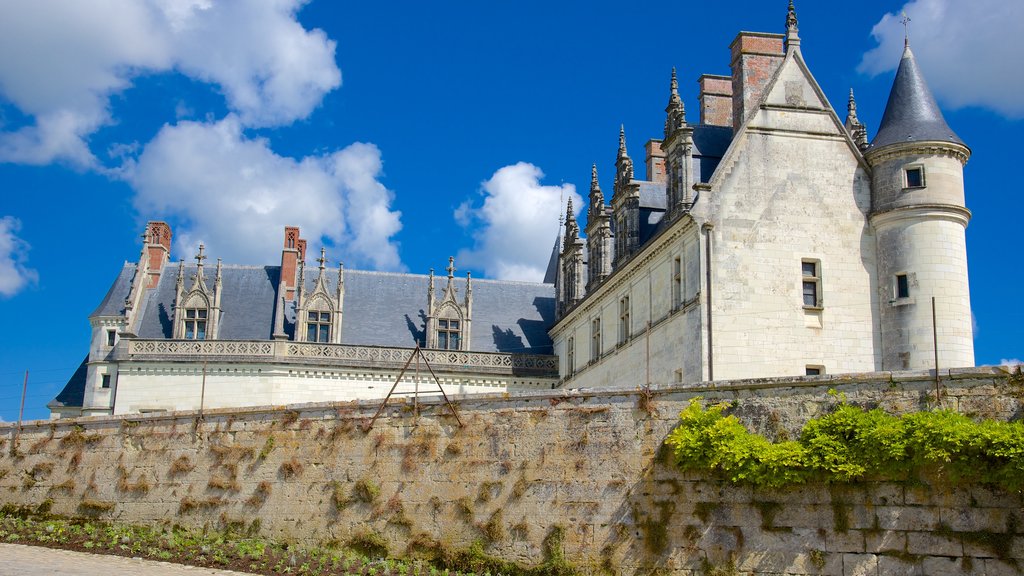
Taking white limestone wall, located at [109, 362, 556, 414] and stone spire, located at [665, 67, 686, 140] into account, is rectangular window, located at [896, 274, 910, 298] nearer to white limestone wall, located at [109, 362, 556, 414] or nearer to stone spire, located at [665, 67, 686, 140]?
stone spire, located at [665, 67, 686, 140]

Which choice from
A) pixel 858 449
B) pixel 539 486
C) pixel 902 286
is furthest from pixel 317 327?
pixel 858 449

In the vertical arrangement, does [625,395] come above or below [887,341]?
below

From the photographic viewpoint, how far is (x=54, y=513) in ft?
73.4

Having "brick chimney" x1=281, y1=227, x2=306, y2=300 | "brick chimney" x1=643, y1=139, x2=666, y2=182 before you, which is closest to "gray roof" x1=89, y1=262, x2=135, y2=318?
"brick chimney" x1=281, y1=227, x2=306, y2=300

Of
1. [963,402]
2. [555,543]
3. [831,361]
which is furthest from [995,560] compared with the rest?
[831,361]

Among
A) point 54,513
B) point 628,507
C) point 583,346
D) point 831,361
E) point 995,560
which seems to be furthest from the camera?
point 583,346

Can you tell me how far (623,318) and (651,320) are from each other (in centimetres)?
305

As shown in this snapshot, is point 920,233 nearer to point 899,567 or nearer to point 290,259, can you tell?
point 899,567

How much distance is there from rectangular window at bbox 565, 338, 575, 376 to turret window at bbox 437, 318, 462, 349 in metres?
4.59

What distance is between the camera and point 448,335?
4297cm

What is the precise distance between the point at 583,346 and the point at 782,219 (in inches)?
466

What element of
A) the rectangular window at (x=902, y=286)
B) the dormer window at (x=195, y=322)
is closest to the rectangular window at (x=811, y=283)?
the rectangular window at (x=902, y=286)

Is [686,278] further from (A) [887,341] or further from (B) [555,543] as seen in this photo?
(B) [555,543]

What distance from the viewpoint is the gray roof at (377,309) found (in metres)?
42.3
